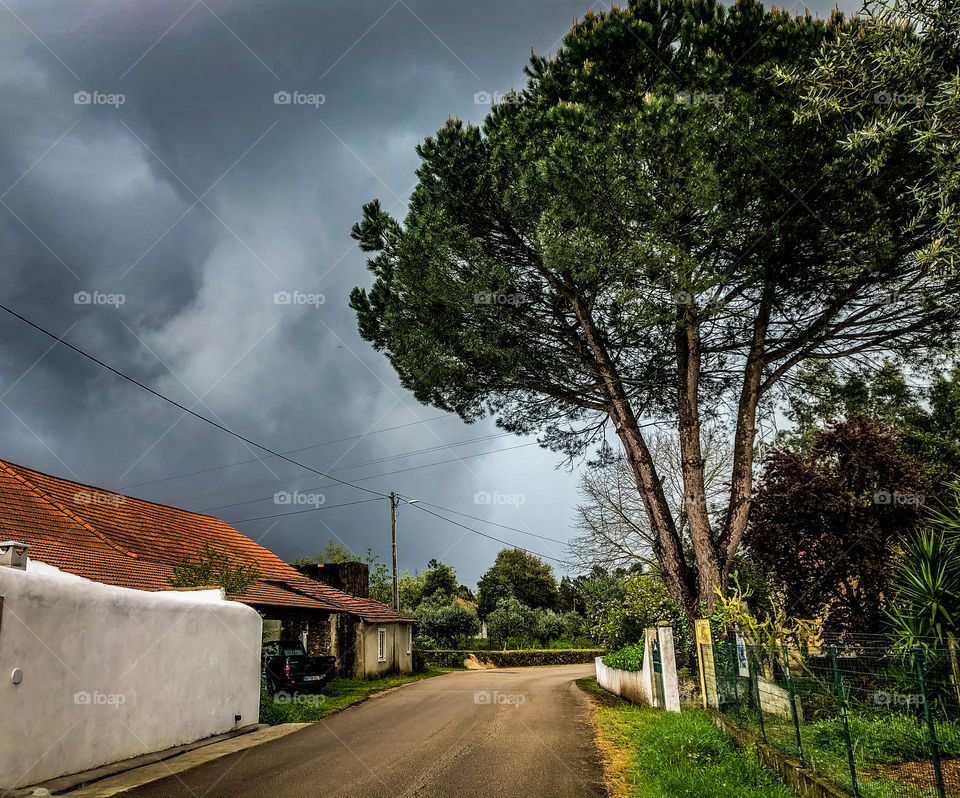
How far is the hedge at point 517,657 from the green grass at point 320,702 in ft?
36.8

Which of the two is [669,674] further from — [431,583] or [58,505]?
[431,583]

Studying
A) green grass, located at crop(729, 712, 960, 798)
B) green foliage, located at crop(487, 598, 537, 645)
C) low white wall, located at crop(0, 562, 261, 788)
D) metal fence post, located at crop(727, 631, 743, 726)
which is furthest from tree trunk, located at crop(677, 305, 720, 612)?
green foliage, located at crop(487, 598, 537, 645)

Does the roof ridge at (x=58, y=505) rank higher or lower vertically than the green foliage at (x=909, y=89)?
lower

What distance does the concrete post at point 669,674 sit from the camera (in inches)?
505

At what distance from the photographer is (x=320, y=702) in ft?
55.4

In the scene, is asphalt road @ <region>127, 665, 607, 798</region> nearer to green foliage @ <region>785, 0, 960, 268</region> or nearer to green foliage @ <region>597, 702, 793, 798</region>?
green foliage @ <region>597, 702, 793, 798</region>

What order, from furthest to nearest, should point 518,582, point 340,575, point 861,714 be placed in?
point 518,582 → point 340,575 → point 861,714

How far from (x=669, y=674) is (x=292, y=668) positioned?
9.64 metres

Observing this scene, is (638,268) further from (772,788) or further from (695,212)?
(772,788)

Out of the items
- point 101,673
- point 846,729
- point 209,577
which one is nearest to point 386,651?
point 209,577

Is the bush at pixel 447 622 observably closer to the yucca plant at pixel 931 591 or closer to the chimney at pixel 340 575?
the chimney at pixel 340 575

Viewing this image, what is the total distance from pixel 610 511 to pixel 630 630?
799 centimetres

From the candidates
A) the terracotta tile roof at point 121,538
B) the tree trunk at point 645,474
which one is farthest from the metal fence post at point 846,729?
the terracotta tile roof at point 121,538

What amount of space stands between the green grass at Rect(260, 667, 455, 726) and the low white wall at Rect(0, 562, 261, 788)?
154cm
